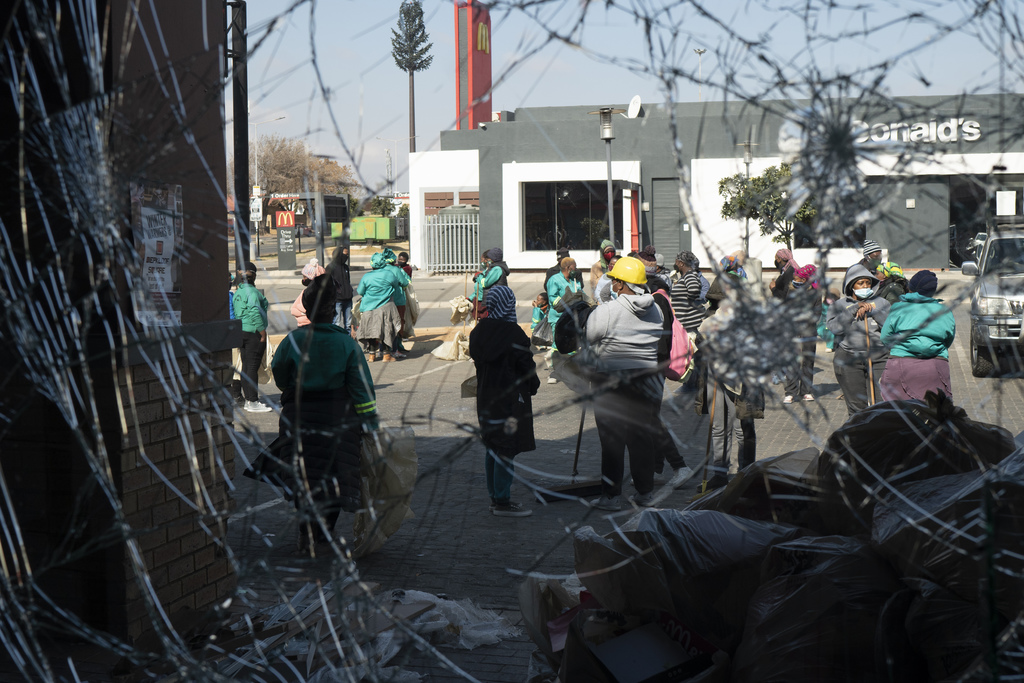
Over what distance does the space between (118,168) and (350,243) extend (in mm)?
612

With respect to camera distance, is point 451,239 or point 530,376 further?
point 451,239

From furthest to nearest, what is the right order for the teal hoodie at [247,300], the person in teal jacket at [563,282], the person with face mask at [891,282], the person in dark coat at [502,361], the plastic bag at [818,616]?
the person in teal jacket at [563,282] < the person in dark coat at [502,361] < the teal hoodie at [247,300] < the plastic bag at [818,616] < the person with face mask at [891,282]

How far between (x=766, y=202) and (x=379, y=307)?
668 centimetres

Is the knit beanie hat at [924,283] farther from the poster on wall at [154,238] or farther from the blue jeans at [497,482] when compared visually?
the blue jeans at [497,482]

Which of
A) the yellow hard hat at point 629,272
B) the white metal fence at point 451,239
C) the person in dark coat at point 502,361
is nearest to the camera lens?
the yellow hard hat at point 629,272

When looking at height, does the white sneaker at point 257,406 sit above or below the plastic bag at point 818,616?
above

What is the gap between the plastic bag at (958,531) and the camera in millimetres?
2236

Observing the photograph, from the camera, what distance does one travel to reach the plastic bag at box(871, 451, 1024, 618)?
2.24 meters

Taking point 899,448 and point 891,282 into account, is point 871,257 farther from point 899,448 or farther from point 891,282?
point 899,448

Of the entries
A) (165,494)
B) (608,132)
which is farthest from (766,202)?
(165,494)

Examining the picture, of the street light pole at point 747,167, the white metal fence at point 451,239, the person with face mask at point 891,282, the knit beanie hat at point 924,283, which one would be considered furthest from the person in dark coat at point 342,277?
the white metal fence at point 451,239

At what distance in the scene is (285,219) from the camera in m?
2.18

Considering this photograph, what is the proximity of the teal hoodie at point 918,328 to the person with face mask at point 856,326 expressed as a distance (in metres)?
0.04

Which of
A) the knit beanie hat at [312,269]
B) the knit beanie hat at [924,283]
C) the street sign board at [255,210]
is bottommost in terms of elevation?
the knit beanie hat at [924,283]
